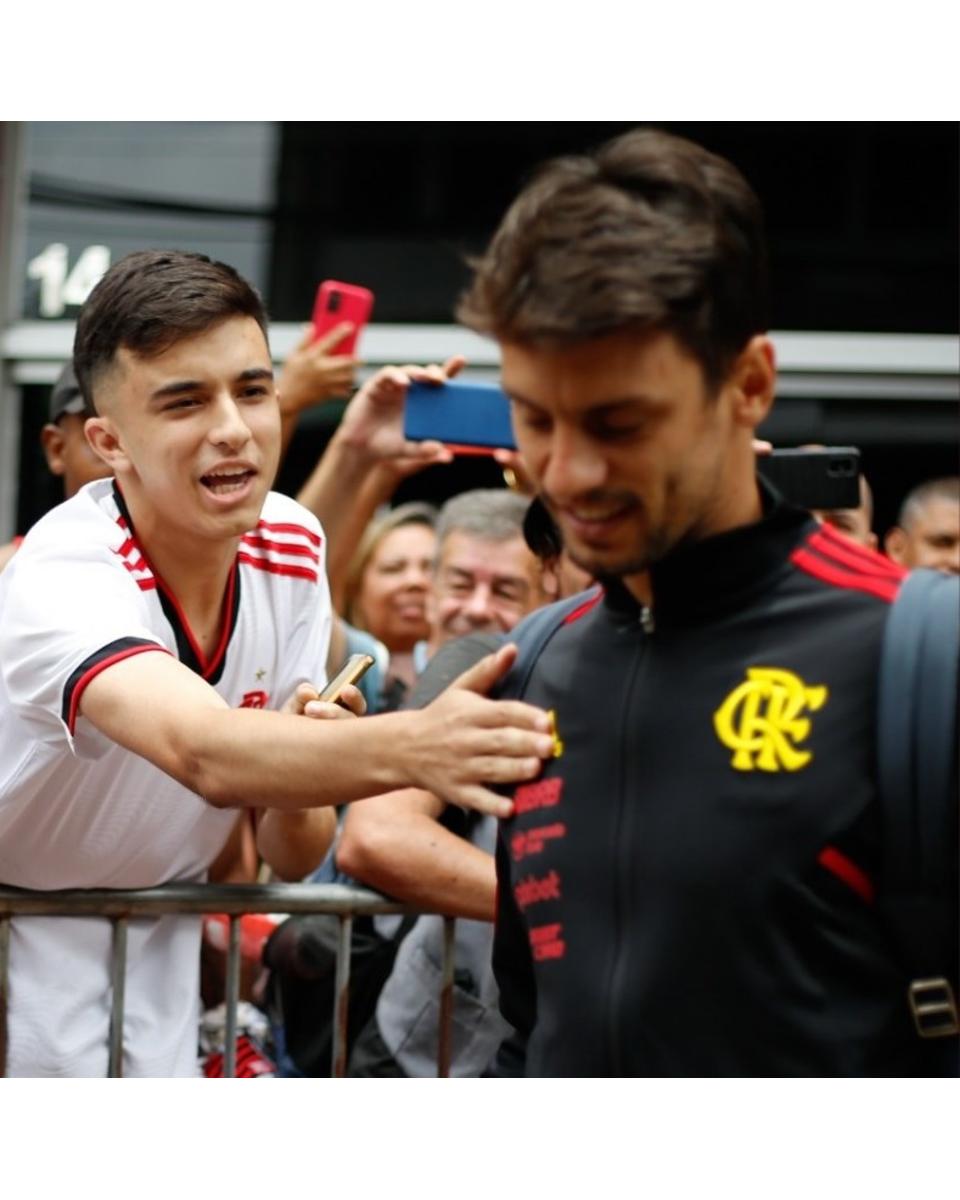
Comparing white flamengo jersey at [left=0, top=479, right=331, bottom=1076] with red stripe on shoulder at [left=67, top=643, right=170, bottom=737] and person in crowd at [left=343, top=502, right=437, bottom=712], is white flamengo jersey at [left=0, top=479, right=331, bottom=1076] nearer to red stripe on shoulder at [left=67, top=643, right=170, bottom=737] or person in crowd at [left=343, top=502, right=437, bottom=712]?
red stripe on shoulder at [left=67, top=643, right=170, bottom=737]

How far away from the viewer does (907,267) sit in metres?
6.82

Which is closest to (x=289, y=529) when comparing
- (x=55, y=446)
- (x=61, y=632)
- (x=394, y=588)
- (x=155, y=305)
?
(x=155, y=305)

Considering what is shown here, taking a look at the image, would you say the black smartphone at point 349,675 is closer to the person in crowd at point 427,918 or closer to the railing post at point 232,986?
the person in crowd at point 427,918

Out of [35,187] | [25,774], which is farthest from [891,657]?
[35,187]

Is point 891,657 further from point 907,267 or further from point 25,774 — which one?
point 907,267

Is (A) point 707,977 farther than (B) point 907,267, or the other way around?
(B) point 907,267

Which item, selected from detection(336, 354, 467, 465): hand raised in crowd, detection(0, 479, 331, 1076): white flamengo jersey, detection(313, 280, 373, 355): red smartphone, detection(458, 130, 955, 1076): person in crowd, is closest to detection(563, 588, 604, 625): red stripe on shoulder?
detection(458, 130, 955, 1076): person in crowd

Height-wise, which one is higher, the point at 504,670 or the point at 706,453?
the point at 706,453

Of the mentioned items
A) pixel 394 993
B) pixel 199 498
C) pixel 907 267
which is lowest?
pixel 394 993

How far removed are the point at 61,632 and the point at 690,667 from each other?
1151 mm

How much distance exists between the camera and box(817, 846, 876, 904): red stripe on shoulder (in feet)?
5.78

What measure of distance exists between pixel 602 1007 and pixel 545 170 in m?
0.84

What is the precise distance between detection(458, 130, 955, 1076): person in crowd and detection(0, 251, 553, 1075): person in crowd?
45 cm

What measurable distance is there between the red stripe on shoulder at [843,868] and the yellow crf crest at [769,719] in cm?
9
